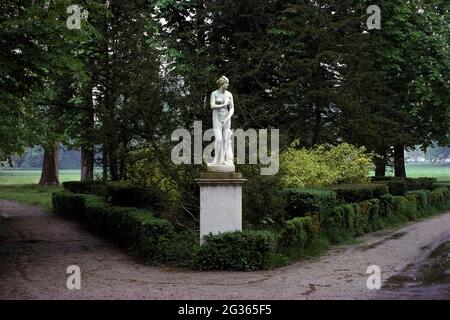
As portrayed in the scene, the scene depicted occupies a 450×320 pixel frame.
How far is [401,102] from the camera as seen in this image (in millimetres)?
29781

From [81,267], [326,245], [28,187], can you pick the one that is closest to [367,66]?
[326,245]

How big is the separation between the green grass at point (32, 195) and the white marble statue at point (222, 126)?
17.2 metres

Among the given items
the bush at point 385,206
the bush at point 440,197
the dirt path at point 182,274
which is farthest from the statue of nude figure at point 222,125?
the bush at point 440,197

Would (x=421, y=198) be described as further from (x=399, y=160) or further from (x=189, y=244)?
(x=189, y=244)

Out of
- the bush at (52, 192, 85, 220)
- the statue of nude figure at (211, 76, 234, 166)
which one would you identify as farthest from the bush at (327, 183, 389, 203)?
the bush at (52, 192, 85, 220)

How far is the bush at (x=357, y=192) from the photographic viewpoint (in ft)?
58.6

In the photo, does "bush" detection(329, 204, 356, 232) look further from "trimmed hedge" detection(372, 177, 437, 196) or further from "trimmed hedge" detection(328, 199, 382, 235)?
"trimmed hedge" detection(372, 177, 437, 196)

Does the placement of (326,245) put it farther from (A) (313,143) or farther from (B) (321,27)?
(B) (321,27)

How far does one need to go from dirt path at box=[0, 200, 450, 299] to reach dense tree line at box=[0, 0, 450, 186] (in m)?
3.11

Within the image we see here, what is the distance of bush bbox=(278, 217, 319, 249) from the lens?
12.8 m

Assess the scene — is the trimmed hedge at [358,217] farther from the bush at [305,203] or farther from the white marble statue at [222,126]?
the white marble statue at [222,126]

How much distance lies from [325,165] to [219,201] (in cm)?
963

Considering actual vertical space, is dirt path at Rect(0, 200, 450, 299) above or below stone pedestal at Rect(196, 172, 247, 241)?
below

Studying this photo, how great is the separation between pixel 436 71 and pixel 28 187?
1109 inches
